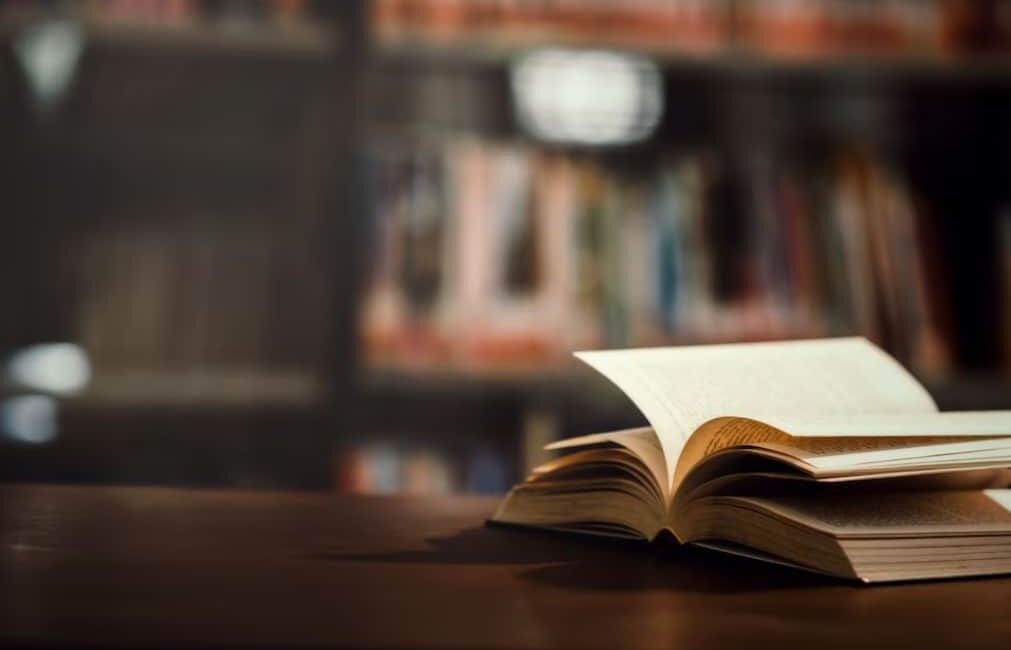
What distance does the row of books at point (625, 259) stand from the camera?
179 centimetres

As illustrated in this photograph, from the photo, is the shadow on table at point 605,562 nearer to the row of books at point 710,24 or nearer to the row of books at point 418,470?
the row of books at point 418,470

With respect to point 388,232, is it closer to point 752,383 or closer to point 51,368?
point 51,368

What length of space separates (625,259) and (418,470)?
18.3 inches

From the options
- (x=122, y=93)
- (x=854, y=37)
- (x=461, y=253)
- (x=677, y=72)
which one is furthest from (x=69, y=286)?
(x=854, y=37)

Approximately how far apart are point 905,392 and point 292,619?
481mm

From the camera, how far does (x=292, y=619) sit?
0.44 metres

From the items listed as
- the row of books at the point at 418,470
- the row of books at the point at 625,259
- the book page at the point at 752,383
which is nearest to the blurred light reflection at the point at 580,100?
the row of books at the point at 625,259

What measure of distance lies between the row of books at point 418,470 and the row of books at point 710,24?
2.11 ft

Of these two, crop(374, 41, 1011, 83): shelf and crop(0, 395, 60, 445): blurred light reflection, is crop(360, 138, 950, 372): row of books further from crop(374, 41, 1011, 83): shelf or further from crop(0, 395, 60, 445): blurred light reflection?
crop(0, 395, 60, 445): blurred light reflection

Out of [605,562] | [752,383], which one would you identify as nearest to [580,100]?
[752,383]

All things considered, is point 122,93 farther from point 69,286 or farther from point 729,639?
point 729,639

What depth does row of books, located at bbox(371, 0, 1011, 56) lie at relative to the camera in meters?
1.85

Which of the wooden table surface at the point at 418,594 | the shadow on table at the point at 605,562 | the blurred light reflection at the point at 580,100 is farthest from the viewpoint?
the blurred light reflection at the point at 580,100

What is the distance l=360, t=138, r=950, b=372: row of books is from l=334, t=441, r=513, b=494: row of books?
0.64ft
